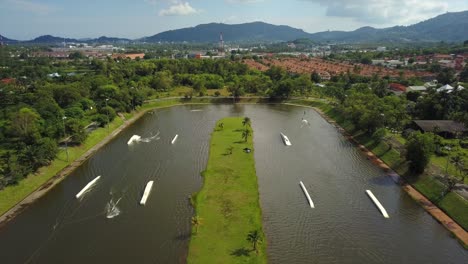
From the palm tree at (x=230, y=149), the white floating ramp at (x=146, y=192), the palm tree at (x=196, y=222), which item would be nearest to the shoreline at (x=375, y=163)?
the white floating ramp at (x=146, y=192)

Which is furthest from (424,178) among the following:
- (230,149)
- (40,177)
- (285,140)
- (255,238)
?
(40,177)

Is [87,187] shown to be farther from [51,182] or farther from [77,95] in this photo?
[77,95]

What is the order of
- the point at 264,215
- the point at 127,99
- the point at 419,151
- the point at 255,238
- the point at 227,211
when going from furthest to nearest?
the point at 127,99, the point at 419,151, the point at 227,211, the point at 264,215, the point at 255,238

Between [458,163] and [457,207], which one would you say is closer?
[457,207]

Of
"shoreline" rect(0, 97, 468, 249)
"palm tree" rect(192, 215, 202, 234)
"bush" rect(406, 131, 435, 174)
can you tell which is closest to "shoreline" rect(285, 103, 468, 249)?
"shoreline" rect(0, 97, 468, 249)

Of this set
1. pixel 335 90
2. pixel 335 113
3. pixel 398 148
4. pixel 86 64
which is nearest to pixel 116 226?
pixel 398 148

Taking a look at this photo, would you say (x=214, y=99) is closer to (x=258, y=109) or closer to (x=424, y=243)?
(x=258, y=109)

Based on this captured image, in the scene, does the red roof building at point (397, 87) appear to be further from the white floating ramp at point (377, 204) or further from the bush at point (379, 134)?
the white floating ramp at point (377, 204)

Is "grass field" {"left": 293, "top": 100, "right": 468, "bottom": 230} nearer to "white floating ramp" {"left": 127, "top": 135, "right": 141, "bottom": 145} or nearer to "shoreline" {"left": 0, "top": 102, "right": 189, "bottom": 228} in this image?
"white floating ramp" {"left": 127, "top": 135, "right": 141, "bottom": 145}
